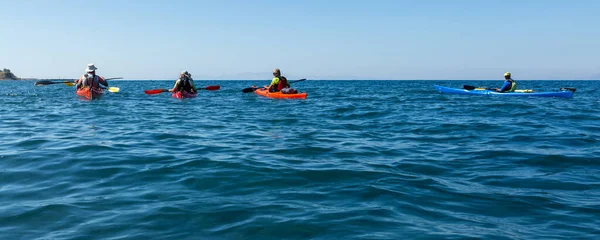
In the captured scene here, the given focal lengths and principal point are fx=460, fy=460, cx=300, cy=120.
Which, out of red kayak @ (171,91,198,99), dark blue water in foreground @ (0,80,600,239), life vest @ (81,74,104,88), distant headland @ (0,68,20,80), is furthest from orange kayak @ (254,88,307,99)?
distant headland @ (0,68,20,80)

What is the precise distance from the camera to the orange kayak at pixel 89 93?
20.8 metres

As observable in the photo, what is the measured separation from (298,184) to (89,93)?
60.4ft

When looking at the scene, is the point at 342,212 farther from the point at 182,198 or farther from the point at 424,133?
the point at 424,133

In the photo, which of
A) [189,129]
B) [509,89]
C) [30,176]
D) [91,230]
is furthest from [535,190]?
[509,89]

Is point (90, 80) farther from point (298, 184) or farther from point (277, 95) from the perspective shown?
point (298, 184)

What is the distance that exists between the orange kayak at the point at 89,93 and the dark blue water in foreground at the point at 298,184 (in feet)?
35.9

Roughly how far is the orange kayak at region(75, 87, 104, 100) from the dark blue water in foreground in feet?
35.9

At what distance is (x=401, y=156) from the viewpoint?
7207 mm

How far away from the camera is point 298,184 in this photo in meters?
5.36

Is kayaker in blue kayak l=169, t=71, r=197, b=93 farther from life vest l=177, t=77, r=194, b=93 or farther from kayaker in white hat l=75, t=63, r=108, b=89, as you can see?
kayaker in white hat l=75, t=63, r=108, b=89

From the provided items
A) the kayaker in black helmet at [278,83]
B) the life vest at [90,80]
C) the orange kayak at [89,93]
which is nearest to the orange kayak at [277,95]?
the kayaker in black helmet at [278,83]

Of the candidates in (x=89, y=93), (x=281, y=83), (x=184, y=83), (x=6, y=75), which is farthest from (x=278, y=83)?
(x=6, y=75)

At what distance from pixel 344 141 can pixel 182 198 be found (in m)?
4.53

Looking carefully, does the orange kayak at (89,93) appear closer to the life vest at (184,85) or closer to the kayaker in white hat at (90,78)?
the kayaker in white hat at (90,78)
